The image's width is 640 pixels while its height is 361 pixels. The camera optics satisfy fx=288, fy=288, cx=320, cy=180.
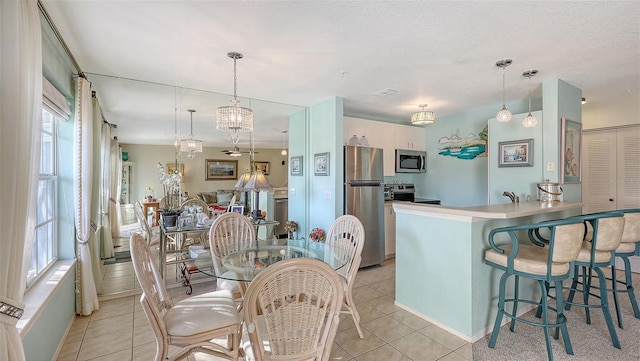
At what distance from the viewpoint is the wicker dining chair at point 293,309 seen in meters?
1.30

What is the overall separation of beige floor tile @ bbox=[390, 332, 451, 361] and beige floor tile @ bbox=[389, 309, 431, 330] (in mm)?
148

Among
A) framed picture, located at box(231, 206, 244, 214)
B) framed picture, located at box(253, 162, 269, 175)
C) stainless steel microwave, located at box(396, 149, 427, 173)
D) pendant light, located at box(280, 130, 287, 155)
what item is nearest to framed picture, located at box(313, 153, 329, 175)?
pendant light, located at box(280, 130, 287, 155)

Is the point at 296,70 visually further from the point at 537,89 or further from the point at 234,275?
the point at 537,89

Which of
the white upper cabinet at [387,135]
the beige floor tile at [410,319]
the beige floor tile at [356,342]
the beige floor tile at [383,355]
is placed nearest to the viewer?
the beige floor tile at [383,355]

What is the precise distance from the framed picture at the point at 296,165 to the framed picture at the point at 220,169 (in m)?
0.96

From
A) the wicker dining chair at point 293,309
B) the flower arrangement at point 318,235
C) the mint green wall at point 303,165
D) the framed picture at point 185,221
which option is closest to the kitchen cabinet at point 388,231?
the flower arrangement at point 318,235

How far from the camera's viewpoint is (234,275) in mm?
1961

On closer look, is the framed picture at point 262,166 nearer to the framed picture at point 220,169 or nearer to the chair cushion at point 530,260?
the framed picture at point 220,169

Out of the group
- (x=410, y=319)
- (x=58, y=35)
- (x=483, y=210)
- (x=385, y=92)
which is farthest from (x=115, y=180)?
(x=483, y=210)

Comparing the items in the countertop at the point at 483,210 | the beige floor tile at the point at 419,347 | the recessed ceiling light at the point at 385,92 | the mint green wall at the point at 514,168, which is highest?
the recessed ceiling light at the point at 385,92

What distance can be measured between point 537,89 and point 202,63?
12.9 ft

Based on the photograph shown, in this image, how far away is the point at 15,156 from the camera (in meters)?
1.29

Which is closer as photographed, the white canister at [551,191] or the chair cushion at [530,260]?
the chair cushion at [530,260]

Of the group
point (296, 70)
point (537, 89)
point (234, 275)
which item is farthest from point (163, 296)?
point (537, 89)
